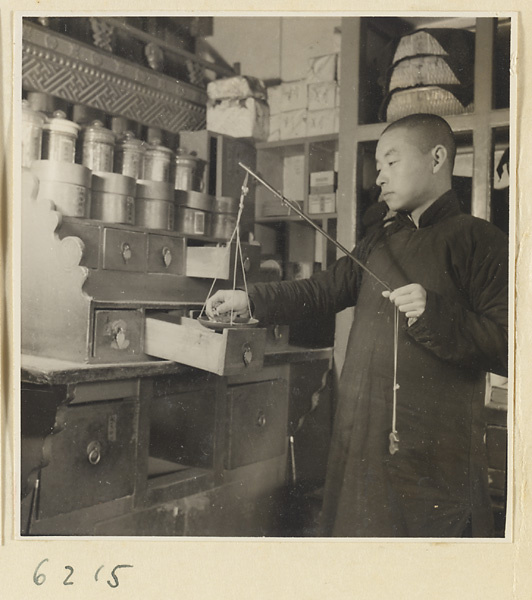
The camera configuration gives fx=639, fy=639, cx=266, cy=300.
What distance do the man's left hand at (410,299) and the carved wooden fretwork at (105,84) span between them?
0.64 meters

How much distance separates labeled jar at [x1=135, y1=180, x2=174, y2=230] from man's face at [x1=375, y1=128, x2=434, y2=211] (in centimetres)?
53

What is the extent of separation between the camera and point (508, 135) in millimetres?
1583

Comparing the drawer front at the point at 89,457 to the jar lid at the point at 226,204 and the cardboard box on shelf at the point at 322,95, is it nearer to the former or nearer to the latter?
the jar lid at the point at 226,204

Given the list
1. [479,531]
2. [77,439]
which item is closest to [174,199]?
[77,439]

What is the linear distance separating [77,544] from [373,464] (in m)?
0.74

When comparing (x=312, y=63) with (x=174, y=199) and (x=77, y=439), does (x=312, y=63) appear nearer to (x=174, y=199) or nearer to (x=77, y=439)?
(x=174, y=199)

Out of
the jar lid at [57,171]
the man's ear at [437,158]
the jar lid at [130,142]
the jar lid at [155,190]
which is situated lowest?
the jar lid at [155,190]

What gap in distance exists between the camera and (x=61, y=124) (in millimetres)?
1585

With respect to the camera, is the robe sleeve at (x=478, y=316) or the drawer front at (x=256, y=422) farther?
the drawer front at (x=256, y=422)

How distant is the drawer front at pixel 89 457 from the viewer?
1.51 meters

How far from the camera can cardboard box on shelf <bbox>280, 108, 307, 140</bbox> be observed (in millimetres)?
1570

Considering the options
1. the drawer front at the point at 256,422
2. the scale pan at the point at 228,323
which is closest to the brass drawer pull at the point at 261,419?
the drawer front at the point at 256,422

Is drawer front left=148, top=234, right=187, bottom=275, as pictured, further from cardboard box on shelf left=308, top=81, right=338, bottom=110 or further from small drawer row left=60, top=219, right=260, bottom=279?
cardboard box on shelf left=308, top=81, right=338, bottom=110

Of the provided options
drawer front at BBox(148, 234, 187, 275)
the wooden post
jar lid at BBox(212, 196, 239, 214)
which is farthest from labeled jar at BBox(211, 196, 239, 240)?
the wooden post
